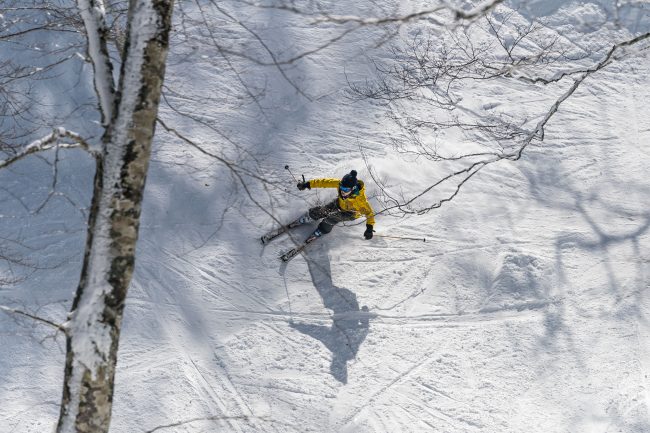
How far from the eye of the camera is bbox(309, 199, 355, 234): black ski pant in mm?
9016

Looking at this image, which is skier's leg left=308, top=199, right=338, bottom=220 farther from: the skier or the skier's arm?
the skier's arm

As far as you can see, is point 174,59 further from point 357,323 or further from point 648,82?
point 648,82

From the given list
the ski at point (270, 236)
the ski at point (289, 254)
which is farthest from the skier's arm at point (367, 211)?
the ski at point (270, 236)

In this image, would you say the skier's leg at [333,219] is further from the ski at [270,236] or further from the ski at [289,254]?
the ski at [270,236]

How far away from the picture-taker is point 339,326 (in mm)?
9008

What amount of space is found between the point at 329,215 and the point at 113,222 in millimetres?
6170

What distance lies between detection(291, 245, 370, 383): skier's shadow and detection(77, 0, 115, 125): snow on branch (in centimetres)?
595

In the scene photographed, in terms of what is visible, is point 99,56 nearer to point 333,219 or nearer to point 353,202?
point 353,202

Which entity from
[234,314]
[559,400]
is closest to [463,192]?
[559,400]

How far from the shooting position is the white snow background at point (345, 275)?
8375 mm

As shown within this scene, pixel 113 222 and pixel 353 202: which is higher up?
pixel 353 202

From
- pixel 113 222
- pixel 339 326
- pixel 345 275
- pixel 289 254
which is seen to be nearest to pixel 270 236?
pixel 289 254

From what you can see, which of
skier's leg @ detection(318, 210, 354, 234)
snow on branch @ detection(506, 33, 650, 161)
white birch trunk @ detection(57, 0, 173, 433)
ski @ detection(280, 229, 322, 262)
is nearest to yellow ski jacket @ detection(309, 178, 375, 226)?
skier's leg @ detection(318, 210, 354, 234)

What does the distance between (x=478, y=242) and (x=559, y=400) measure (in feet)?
9.14
